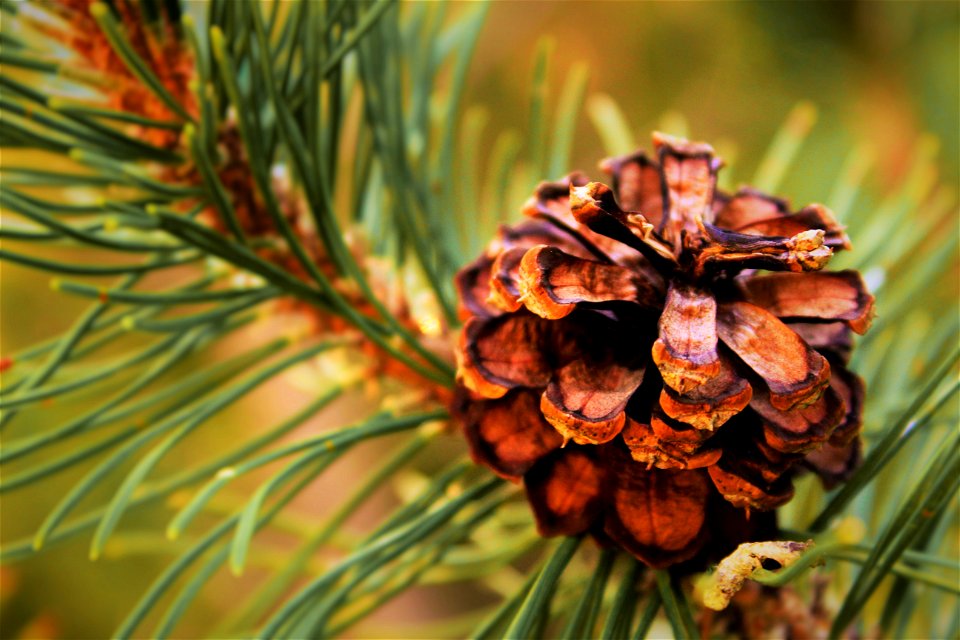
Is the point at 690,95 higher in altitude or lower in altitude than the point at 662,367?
lower

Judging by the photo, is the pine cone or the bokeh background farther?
the bokeh background

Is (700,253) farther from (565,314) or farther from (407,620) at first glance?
(407,620)

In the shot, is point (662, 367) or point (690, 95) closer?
point (662, 367)

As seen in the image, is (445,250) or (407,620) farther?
(407,620)

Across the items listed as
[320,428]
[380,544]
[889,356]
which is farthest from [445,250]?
[320,428]
